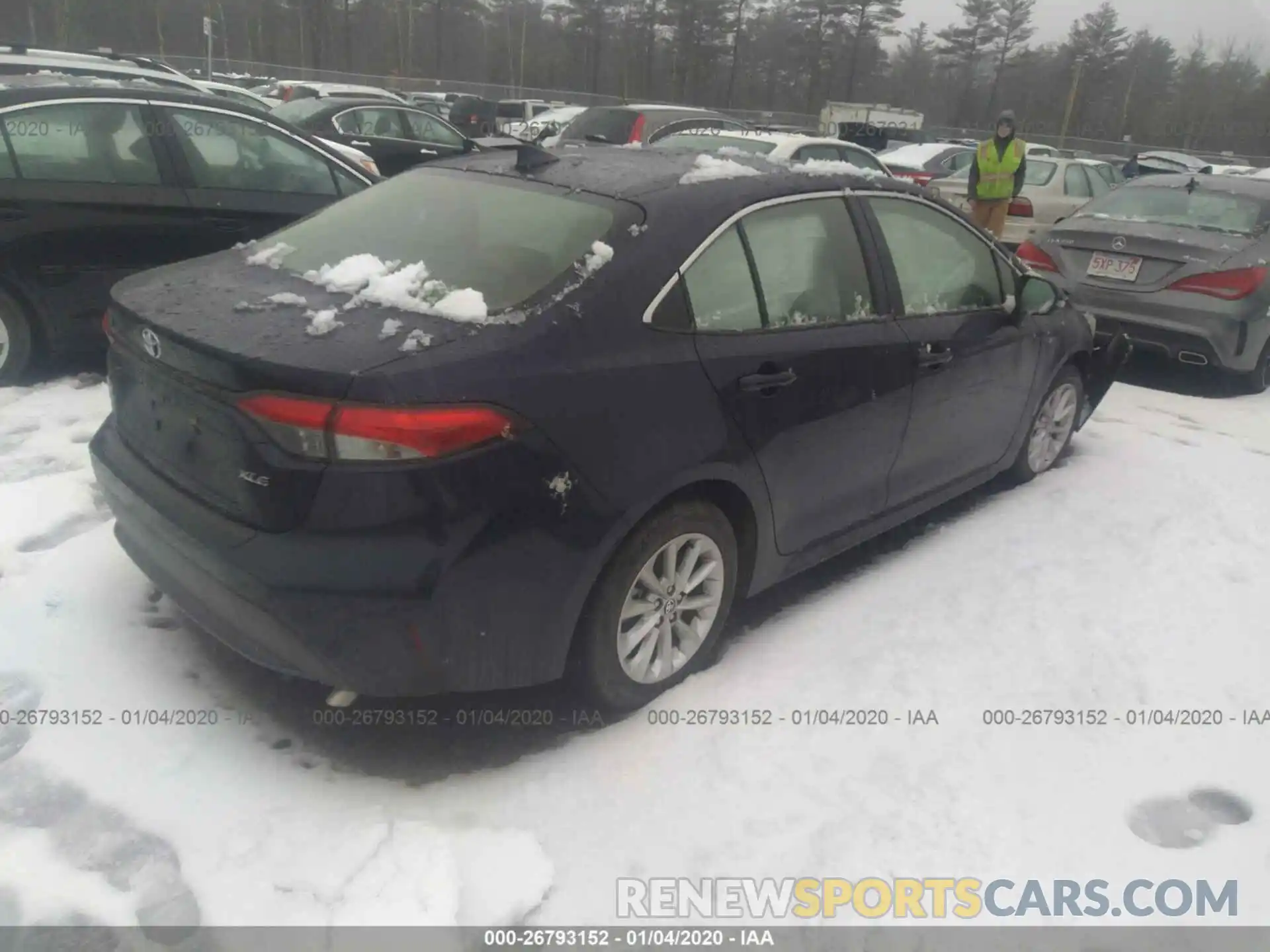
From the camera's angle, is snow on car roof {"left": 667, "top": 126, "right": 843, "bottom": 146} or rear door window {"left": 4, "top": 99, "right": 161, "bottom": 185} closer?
rear door window {"left": 4, "top": 99, "right": 161, "bottom": 185}

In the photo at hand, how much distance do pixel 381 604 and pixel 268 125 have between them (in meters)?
4.44

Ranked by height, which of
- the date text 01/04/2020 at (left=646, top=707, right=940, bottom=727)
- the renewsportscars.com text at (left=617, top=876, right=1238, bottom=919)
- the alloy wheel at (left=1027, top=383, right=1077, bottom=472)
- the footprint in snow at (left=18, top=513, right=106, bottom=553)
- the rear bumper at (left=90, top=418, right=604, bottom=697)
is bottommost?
the renewsportscars.com text at (left=617, top=876, right=1238, bottom=919)

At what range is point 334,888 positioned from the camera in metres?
2.24

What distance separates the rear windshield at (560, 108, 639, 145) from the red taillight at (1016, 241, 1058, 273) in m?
5.49

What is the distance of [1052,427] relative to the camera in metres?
4.94

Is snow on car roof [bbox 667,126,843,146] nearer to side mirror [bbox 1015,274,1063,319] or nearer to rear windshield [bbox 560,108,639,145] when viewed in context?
rear windshield [bbox 560,108,639,145]

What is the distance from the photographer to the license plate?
264 inches

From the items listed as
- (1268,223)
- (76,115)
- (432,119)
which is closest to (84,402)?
(76,115)

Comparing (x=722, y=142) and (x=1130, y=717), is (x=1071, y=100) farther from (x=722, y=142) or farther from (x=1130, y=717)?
(x=1130, y=717)

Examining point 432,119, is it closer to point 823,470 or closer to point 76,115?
point 76,115

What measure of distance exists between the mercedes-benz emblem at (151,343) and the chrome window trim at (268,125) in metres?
3.32

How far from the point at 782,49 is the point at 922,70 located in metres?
9.51

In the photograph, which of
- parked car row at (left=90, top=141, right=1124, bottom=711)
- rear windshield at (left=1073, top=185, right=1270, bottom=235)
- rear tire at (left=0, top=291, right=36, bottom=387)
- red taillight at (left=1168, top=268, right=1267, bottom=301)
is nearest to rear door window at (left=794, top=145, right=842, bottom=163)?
rear windshield at (left=1073, top=185, right=1270, bottom=235)

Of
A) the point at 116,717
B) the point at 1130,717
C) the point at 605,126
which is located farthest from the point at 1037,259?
the point at 116,717
